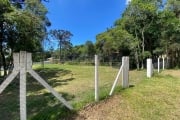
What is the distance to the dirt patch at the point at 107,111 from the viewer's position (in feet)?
24.6

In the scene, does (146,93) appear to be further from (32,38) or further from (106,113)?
(32,38)

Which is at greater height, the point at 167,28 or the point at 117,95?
the point at 167,28

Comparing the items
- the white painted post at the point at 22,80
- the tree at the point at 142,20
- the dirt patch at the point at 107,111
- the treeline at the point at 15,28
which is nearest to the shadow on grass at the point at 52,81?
the treeline at the point at 15,28

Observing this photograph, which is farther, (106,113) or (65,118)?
(106,113)

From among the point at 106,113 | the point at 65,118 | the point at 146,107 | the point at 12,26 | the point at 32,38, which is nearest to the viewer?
the point at 65,118

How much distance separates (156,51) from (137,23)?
428 centimetres

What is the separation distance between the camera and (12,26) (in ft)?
62.2

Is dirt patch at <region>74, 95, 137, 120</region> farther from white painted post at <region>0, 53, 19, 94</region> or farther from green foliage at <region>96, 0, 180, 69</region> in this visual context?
green foliage at <region>96, 0, 180, 69</region>

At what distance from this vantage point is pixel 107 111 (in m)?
7.99

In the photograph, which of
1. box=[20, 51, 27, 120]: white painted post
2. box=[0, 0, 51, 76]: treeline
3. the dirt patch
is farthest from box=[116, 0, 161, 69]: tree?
box=[20, 51, 27, 120]: white painted post

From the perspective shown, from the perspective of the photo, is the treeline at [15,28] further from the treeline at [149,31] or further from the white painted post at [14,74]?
the treeline at [149,31]

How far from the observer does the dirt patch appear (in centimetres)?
749

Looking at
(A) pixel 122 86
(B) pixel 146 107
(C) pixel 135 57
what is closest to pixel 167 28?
(C) pixel 135 57

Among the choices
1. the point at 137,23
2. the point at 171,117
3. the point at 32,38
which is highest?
the point at 137,23
